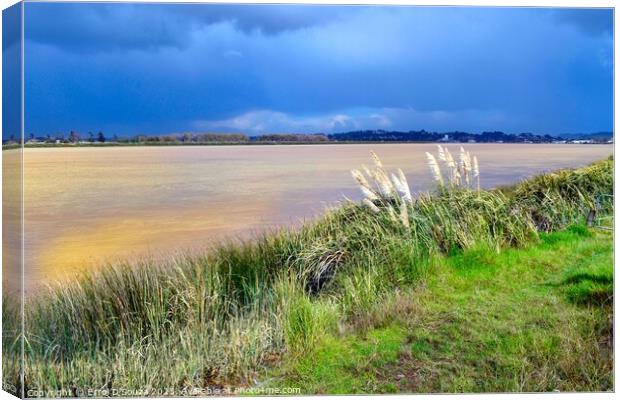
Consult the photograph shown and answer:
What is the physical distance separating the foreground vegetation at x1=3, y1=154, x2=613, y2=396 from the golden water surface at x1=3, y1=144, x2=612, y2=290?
0.15m

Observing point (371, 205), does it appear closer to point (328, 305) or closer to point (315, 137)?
point (315, 137)

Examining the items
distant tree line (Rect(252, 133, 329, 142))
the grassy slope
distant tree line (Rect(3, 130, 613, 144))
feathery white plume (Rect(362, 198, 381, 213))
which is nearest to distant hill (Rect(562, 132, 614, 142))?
distant tree line (Rect(3, 130, 613, 144))

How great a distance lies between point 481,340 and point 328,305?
1.17 meters

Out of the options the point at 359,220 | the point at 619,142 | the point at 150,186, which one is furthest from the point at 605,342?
the point at 150,186

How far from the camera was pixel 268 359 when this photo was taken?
539 cm

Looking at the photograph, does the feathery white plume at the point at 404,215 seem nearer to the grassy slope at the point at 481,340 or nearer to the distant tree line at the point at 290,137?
the grassy slope at the point at 481,340

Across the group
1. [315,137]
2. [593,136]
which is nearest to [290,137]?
[315,137]

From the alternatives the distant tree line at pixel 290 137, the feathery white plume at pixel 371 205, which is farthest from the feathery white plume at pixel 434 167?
the distant tree line at pixel 290 137

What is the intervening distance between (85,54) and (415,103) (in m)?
2.51

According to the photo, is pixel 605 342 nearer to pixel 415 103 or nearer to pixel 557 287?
pixel 557 287

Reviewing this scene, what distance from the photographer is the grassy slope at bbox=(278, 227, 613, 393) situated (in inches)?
209

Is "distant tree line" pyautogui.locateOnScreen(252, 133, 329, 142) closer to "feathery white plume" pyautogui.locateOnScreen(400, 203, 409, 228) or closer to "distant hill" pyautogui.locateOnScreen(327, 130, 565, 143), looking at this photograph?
"distant hill" pyautogui.locateOnScreen(327, 130, 565, 143)

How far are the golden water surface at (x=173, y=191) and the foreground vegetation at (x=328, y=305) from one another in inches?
5.7

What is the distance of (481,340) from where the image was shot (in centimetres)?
543
